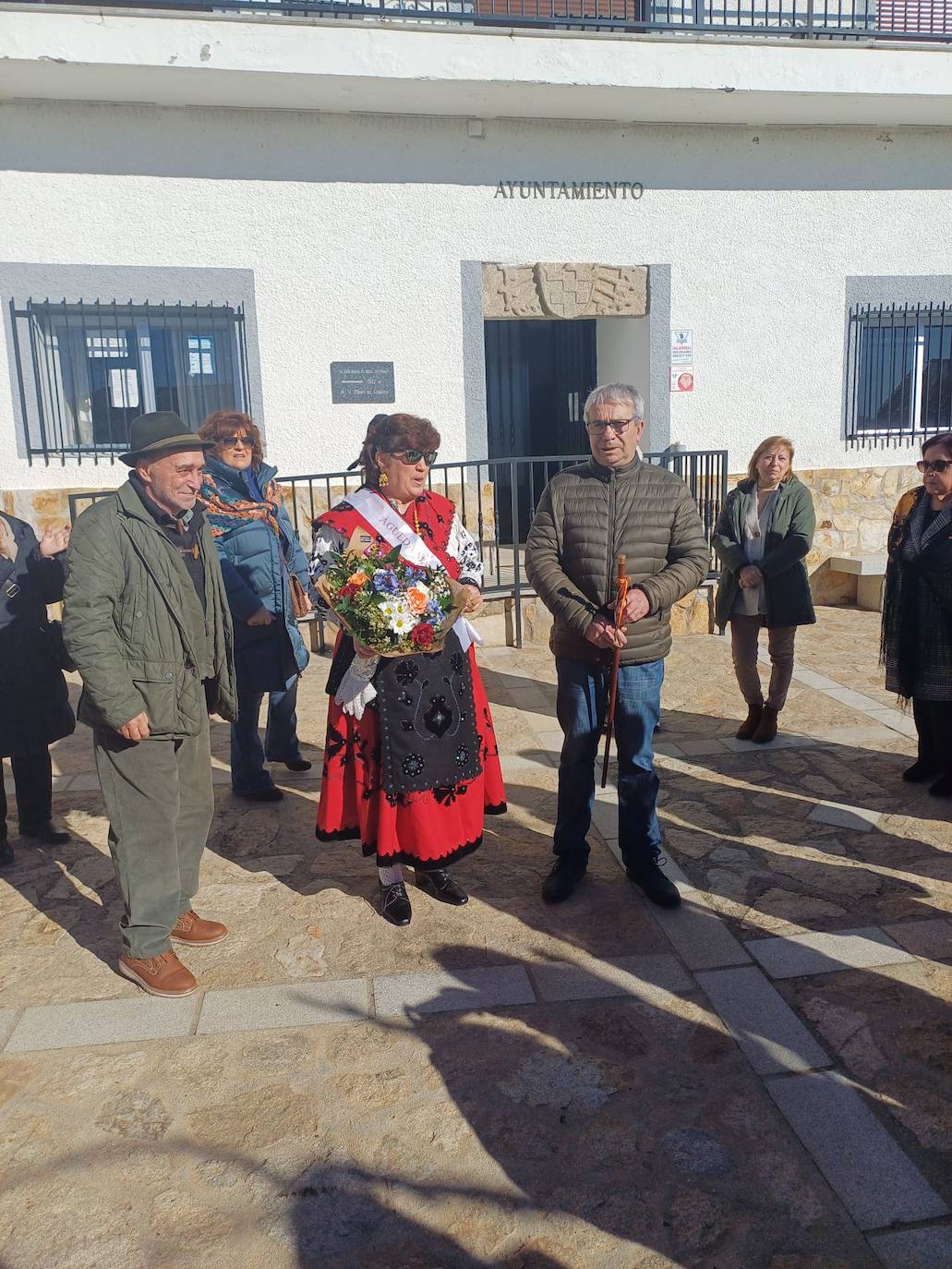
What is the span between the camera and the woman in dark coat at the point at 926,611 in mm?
4773

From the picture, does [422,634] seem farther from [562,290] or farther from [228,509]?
[562,290]

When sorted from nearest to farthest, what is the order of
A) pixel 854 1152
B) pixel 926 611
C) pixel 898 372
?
pixel 854 1152
pixel 926 611
pixel 898 372

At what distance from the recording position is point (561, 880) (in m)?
4.00

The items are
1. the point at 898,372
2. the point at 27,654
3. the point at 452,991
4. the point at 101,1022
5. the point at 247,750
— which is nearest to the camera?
the point at 101,1022

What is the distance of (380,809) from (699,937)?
1302mm

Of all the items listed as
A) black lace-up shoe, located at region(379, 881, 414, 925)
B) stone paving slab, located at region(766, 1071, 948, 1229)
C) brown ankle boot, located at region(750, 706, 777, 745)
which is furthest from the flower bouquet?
brown ankle boot, located at region(750, 706, 777, 745)

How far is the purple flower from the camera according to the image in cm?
351

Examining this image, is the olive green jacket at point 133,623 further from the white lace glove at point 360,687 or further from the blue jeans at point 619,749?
the blue jeans at point 619,749

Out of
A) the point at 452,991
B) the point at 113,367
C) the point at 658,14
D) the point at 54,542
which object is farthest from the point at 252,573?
the point at 658,14

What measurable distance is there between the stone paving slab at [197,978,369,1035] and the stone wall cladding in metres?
7.30

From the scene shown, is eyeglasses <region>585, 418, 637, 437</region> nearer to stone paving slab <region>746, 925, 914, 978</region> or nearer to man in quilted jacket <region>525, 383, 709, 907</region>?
man in quilted jacket <region>525, 383, 709, 907</region>

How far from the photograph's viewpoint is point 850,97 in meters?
8.86

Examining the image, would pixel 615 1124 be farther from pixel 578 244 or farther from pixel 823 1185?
pixel 578 244

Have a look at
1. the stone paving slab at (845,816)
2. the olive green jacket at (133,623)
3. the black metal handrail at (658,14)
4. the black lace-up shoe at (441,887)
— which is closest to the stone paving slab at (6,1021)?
the olive green jacket at (133,623)
